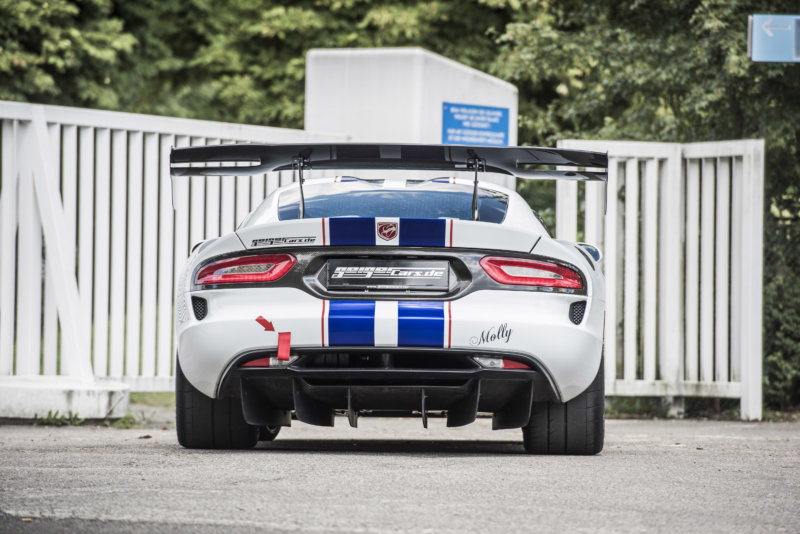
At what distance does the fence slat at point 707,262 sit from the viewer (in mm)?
10727

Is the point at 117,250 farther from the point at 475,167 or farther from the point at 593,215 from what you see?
the point at 475,167

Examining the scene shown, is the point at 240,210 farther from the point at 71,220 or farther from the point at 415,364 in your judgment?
the point at 415,364

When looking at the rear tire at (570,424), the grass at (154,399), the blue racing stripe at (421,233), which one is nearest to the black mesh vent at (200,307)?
the blue racing stripe at (421,233)

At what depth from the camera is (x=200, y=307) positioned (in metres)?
6.13

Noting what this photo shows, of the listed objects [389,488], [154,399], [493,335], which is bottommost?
[154,399]

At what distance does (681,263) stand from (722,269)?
375 mm

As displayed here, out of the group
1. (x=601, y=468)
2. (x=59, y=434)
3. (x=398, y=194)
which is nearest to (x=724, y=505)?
(x=601, y=468)

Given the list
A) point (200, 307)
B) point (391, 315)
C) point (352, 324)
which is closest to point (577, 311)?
point (391, 315)

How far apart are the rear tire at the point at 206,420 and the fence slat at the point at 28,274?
11.0 ft

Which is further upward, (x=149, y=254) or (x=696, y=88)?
(x=696, y=88)

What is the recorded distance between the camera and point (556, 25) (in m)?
14.5

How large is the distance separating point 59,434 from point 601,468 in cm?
386

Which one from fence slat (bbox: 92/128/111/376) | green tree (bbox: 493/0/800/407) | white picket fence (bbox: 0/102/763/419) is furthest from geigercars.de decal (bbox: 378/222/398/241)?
green tree (bbox: 493/0/800/407)

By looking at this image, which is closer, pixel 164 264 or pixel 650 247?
pixel 164 264
